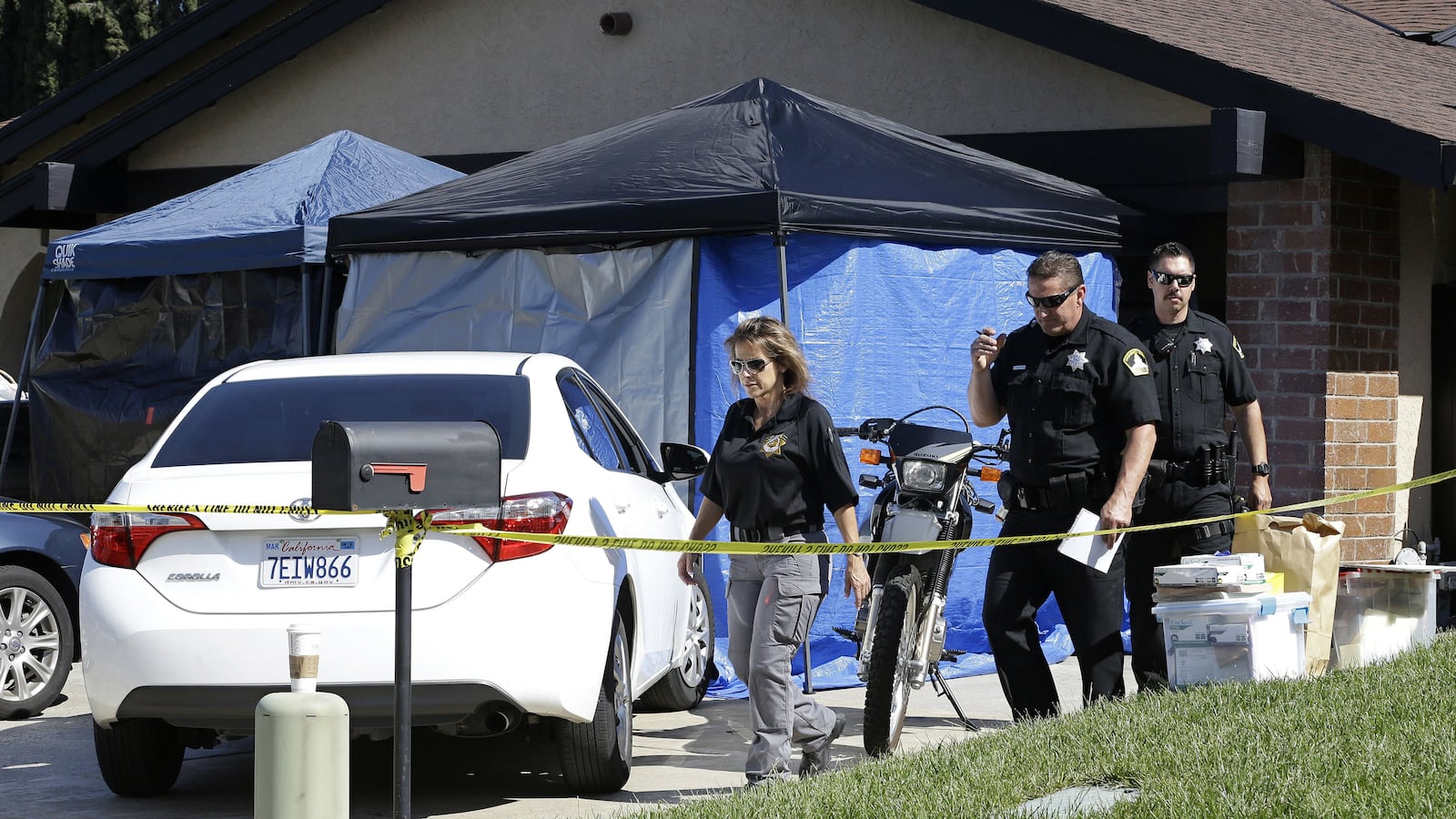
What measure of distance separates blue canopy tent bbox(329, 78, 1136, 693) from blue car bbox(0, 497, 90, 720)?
215 cm

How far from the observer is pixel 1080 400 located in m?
6.37

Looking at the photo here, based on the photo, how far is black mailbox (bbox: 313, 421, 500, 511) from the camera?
4.38 metres

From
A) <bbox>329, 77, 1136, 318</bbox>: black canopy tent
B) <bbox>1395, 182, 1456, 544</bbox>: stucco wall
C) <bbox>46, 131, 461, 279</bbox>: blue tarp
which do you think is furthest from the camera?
<bbox>46, 131, 461, 279</bbox>: blue tarp

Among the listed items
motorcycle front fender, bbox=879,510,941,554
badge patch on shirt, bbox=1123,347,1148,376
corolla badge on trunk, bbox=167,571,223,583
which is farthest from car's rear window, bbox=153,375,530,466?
badge patch on shirt, bbox=1123,347,1148,376

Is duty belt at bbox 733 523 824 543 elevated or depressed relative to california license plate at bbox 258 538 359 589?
elevated

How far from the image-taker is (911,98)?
1209cm

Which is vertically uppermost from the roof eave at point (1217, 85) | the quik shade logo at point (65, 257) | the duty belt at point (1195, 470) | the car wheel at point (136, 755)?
the roof eave at point (1217, 85)

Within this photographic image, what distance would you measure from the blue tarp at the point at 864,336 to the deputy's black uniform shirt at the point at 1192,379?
6.67ft

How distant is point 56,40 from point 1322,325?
77.9ft

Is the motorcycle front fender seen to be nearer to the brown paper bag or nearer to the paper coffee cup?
the brown paper bag

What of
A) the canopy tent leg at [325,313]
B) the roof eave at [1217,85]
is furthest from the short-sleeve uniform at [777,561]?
the canopy tent leg at [325,313]

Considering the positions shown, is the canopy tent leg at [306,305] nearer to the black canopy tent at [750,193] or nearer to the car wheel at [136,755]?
the black canopy tent at [750,193]

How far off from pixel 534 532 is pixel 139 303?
708cm

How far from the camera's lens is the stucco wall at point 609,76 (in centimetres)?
1156
